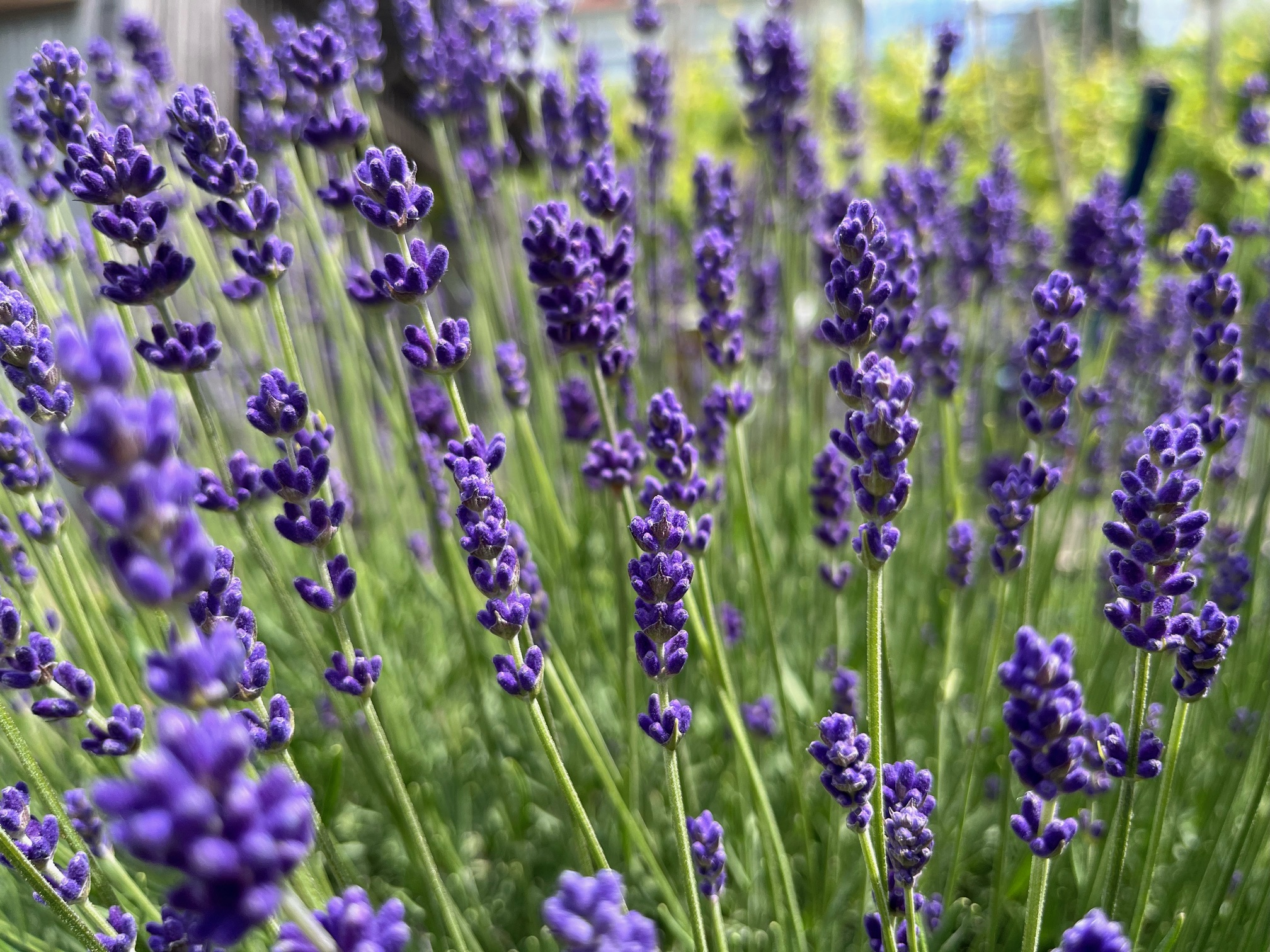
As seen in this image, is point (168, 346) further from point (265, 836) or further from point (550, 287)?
point (265, 836)

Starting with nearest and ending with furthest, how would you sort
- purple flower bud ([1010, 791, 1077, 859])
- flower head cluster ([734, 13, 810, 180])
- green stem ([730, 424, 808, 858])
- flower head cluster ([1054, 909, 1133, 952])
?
flower head cluster ([1054, 909, 1133, 952]) < purple flower bud ([1010, 791, 1077, 859]) < green stem ([730, 424, 808, 858]) < flower head cluster ([734, 13, 810, 180])

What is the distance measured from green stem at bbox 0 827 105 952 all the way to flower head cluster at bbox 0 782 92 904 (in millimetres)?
23

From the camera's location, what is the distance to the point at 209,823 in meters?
0.56

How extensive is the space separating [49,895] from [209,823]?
0.70 metres

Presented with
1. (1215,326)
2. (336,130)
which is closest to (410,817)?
(336,130)

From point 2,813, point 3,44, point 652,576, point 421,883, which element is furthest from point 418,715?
point 3,44

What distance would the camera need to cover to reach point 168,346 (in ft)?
4.39

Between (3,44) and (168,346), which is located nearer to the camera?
(168,346)

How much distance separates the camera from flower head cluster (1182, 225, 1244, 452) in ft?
5.01

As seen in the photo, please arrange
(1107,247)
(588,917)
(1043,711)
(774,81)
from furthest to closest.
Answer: (774,81)
(1107,247)
(1043,711)
(588,917)

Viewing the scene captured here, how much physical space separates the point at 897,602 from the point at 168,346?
2.11m

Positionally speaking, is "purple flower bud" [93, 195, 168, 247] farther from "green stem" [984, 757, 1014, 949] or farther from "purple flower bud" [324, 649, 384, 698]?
"green stem" [984, 757, 1014, 949]

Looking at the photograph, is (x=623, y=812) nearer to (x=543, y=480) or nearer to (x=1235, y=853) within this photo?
(x=543, y=480)

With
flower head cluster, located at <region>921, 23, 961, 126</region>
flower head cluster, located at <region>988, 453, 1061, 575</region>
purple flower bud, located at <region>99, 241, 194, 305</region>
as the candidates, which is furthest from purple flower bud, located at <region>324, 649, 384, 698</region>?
flower head cluster, located at <region>921, 23, 961, 126</region>
